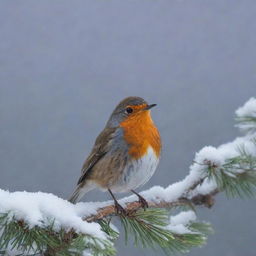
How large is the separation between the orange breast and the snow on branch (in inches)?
21.8

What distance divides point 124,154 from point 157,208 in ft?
2.94

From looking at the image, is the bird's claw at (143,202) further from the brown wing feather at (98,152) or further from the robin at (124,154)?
the brown wing feather at (98,152)

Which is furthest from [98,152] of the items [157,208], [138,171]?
[157,208]

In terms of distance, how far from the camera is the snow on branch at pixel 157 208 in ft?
5.12

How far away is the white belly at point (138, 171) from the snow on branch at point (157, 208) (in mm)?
486

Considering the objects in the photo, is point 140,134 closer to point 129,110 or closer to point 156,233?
point 129,110

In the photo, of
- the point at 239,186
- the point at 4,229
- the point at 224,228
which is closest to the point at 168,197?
the point at 239,186

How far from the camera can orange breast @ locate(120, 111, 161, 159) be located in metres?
2.85

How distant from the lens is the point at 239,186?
2.04 metres

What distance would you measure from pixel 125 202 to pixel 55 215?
670mm

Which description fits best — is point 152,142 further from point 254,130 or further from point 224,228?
point 224,228

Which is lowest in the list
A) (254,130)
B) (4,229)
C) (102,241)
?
(102,241)

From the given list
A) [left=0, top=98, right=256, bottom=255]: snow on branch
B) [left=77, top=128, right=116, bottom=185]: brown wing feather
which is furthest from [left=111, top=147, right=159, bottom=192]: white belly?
[left=0, top=98, right=256, bottom=255]: snow on branch

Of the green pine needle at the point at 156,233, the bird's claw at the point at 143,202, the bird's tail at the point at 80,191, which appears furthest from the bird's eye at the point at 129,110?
the green pine needle at the point at 156,233
